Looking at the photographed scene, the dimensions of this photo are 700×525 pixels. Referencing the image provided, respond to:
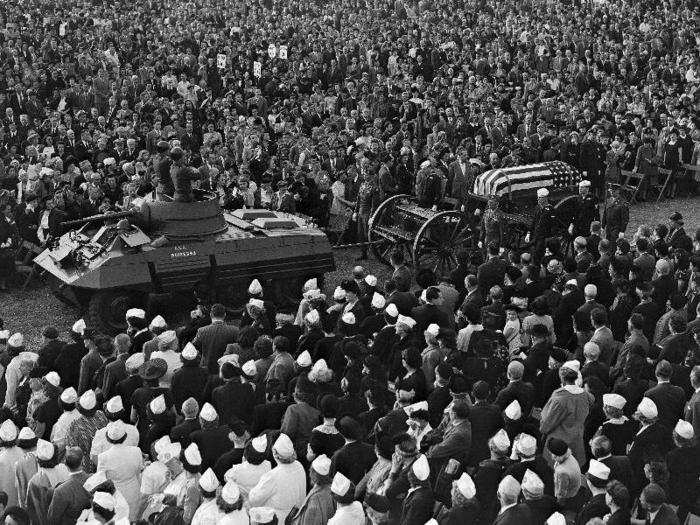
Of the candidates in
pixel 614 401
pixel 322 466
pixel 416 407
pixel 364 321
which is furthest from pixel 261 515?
pixel 364 321

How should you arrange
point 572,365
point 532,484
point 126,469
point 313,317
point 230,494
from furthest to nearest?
1. point 313,317
2. point 572,365
3. point 126,469
4. point 532,484
5. point 230,494

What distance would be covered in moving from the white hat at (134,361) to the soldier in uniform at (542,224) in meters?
8.16

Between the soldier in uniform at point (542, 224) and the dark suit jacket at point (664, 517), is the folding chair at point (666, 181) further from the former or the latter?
the dark suit jacket at point (664, 517)

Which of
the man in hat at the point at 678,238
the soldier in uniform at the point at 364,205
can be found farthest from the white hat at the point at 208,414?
the soldier in uniform at the point at 364,205

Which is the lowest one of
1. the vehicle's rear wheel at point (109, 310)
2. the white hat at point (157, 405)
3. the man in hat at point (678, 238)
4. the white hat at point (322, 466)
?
the vehicle's rear wheel at point (109, 310)

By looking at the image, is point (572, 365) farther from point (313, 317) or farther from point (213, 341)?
point (213, 341)

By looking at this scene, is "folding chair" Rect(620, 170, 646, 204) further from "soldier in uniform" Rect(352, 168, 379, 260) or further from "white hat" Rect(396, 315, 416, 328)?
"white hat" Rect(396, 315, 416, 328)

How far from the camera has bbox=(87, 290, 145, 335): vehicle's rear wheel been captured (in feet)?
48.6

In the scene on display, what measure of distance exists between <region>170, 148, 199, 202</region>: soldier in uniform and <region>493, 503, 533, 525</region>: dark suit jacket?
904 cm

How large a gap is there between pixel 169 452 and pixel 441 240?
31.0 ft

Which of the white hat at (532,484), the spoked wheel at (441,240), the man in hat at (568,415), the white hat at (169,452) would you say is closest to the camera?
the white hat at (532,484)

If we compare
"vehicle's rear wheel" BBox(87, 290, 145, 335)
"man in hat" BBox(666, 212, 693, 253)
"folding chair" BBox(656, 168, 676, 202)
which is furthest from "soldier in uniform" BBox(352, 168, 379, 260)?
"folding chair" BBox(656, 168, 676, 202)

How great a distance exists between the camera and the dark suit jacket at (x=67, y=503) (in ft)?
26.7

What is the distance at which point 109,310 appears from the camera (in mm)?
14914
